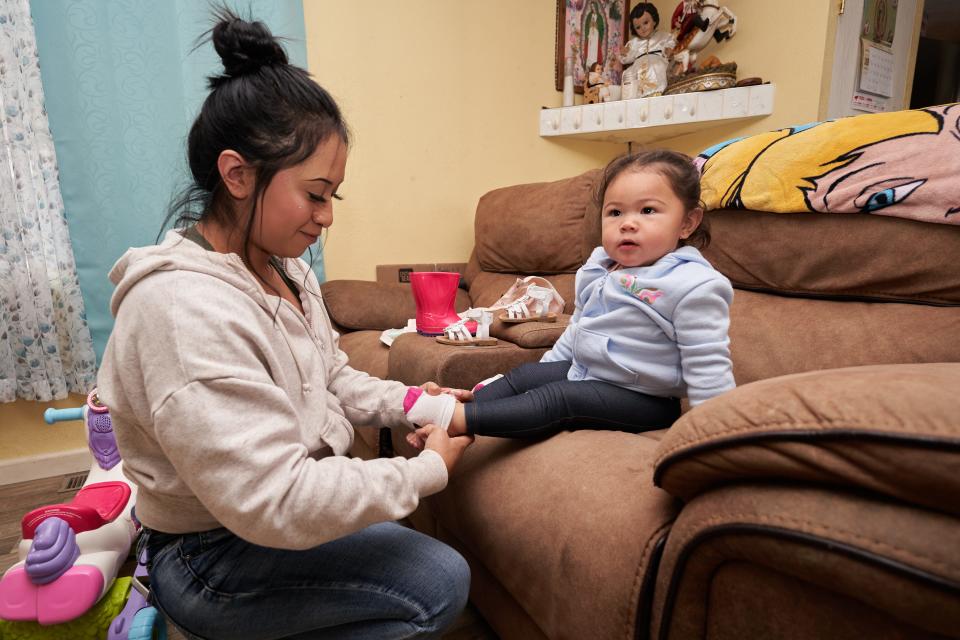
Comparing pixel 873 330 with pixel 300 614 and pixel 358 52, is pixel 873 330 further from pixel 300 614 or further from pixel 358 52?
pixel 358 52

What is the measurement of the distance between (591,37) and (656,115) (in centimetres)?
63

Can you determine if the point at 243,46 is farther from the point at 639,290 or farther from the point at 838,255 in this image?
the point at 838,255

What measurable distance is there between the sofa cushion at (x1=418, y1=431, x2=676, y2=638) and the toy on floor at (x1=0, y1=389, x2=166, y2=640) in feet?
2.20

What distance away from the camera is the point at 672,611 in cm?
52

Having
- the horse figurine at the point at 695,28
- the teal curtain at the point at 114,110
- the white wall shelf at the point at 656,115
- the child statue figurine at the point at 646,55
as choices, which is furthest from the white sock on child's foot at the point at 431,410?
the horse figurine at the point at 695,28

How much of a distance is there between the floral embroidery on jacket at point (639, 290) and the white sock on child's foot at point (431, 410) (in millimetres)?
455

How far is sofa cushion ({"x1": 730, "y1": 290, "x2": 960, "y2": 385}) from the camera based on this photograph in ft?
3.17

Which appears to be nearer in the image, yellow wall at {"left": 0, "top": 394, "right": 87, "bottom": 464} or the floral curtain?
the floral curtain

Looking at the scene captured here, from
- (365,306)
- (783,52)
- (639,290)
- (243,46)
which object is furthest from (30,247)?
(783,52)

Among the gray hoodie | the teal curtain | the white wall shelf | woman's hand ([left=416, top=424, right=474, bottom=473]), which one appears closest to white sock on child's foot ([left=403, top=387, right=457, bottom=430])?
woman's hand ([left=416, top=424, right=474, bottom=473])

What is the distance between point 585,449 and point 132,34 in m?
2.05

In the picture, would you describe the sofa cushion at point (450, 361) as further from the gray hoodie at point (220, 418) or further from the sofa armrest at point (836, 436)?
the sofa armrest at point (836, 436)

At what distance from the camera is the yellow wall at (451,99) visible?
2.06 meters

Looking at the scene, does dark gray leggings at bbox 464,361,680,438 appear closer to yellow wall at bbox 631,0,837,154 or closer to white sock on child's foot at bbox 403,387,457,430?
white sock on child's foot at bbox 403,387,457,430
